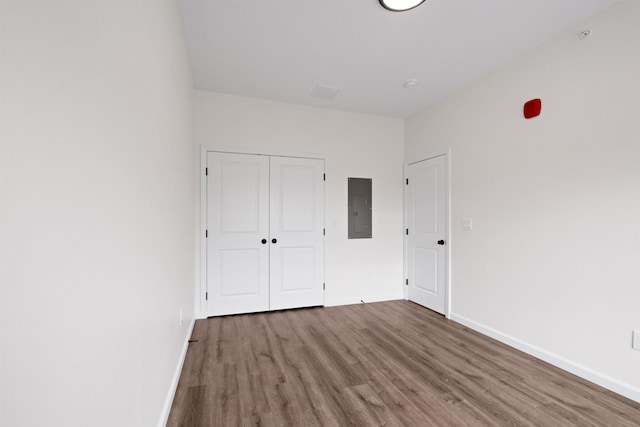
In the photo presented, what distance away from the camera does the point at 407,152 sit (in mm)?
4348

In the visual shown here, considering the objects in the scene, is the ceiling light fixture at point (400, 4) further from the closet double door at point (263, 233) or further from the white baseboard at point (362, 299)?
the white baseboard at point (362, 299)

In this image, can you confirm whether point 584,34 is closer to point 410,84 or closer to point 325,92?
point 410,84

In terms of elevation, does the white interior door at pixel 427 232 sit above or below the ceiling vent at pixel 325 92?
below

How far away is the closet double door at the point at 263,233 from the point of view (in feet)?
11.6

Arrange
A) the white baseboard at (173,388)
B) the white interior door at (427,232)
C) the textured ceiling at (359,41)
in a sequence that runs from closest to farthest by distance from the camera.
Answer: the white baseboard at (173,388) → the textured ceiling at (359,41) → the white interior door at (427,232)

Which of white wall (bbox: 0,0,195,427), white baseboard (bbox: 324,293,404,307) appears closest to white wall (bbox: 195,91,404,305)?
white baseboard (bbox: 324,293,404,307)

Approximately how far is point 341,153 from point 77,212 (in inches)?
144

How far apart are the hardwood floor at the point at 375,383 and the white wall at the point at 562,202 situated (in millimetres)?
318

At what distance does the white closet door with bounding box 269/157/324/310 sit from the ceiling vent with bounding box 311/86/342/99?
858 mm

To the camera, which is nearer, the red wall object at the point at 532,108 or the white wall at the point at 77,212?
the white wall at the point at 77,212

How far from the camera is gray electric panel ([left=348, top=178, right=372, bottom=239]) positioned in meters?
4.14

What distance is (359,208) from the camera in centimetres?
418

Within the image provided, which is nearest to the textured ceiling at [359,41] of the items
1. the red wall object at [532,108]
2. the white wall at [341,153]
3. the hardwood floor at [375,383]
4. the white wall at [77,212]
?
the white wall at [341,153]

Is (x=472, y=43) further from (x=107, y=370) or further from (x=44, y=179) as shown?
(x=107, y=370)
